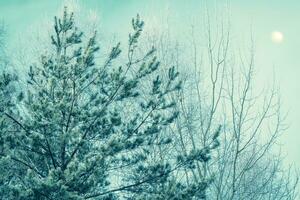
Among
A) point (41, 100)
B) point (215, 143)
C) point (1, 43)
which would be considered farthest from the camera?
point (1, 43)

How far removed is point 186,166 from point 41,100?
2958 millimetres

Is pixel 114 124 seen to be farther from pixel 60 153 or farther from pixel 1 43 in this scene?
pixel 1 43

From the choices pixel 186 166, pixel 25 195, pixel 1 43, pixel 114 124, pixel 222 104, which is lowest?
pixel 25 195

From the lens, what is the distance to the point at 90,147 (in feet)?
25.0

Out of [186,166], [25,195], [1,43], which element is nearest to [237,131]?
[186,166]

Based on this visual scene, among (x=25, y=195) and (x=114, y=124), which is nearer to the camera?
(x=25, y=195)

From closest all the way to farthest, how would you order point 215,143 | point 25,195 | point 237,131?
point 25,195
point 215,143
point 237,131

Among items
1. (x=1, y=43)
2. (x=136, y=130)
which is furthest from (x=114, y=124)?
(x=1, y=43)

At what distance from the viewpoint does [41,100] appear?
245 inches

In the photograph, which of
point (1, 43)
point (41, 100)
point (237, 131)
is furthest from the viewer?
point (1, 43)

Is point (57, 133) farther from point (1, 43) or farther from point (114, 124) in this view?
point (1, 43)

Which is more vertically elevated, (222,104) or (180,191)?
(222,104)

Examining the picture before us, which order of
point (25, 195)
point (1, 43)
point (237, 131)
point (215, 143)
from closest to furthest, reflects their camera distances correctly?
point (25, 195), point (215, 143), point (237, 131), point (1, 43)

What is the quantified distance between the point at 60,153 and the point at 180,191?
7.41ft
